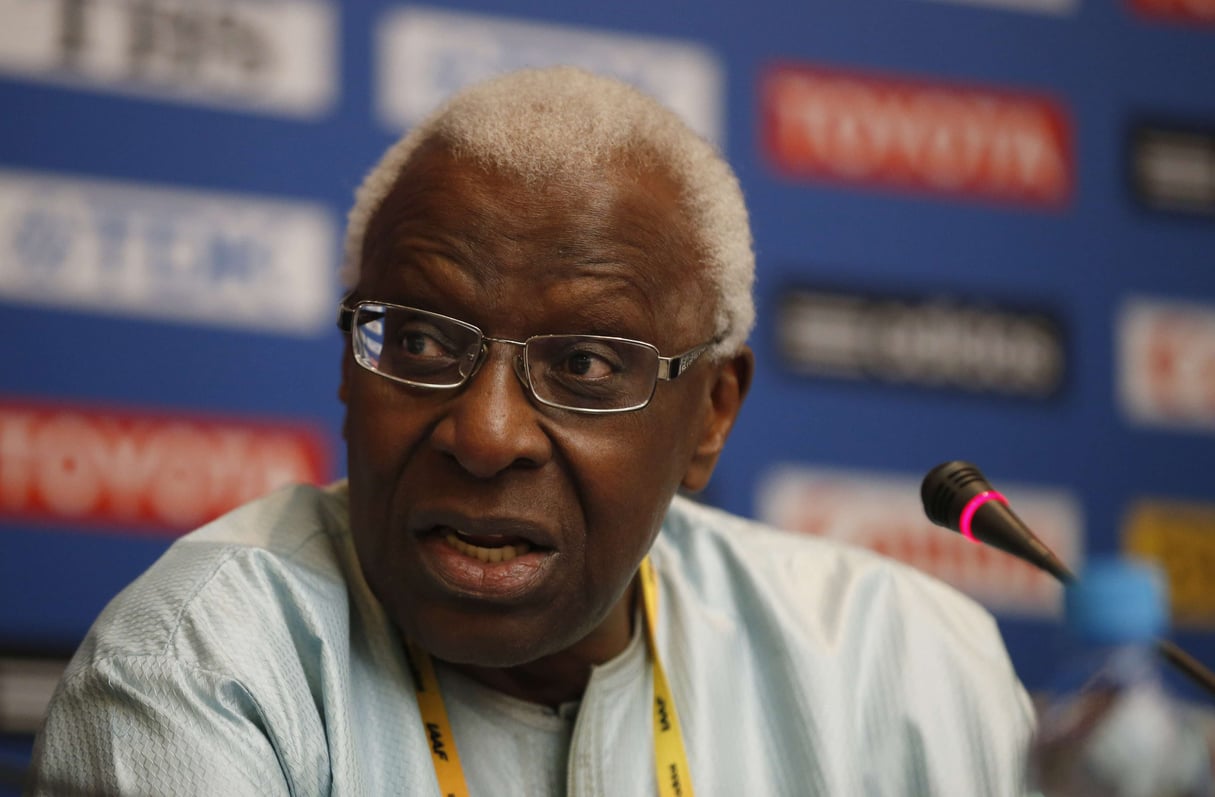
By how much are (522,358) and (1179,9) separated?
253cm

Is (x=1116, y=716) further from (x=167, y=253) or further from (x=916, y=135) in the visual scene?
(x=916, y=135)

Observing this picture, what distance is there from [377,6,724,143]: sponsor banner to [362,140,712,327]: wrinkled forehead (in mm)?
1244

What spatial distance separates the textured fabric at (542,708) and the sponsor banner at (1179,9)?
1.96m

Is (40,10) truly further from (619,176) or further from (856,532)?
(856,532)

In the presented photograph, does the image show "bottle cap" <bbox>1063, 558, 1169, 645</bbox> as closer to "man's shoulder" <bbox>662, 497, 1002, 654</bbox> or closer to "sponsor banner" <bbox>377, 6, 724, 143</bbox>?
"man's shoulder" <bbox>662, 497, 1002, 654</bbox>

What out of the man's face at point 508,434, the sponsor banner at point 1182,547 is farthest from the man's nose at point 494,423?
the sponsor banner at point 1182,547

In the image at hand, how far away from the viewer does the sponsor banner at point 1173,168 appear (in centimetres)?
328

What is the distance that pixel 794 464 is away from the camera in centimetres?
297

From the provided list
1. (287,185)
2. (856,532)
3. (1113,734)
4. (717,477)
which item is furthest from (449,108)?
(856,532)

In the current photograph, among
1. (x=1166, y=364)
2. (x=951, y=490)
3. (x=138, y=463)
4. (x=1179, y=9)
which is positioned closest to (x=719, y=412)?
(x=951, y=490)

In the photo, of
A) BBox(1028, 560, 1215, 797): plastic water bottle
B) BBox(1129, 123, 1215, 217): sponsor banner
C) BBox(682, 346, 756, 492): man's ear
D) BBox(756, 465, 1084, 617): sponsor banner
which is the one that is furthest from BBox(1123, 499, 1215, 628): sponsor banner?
BBox(1028, 560, 1215, 797): plastic water bottle

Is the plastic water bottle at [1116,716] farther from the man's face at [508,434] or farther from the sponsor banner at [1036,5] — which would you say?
the sponsor banner at [1036,5]

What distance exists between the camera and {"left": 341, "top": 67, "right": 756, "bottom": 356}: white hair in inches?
59.5

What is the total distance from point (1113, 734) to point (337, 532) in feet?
3.02
